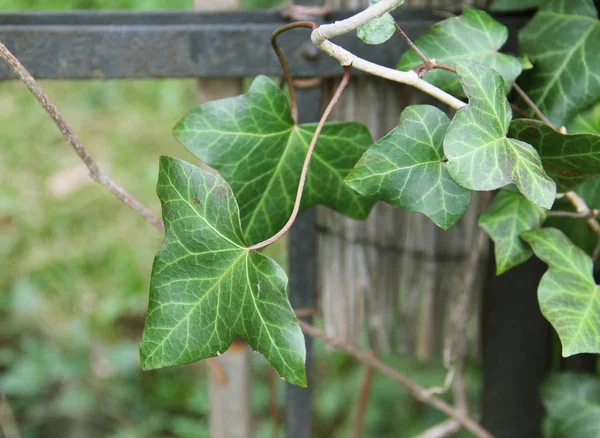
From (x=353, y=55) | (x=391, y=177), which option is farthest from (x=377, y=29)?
(x=391, y=177)

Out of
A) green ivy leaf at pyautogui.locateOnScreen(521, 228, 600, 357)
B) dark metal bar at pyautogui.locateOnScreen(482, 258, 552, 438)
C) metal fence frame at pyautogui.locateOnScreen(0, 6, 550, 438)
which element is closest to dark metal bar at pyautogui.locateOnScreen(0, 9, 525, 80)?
metal fence frame at pyautogui.locateOnScreen(0, 6, 550, 438)

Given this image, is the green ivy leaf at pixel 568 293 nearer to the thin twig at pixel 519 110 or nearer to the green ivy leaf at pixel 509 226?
the green ivy leaf at pixel 509 226

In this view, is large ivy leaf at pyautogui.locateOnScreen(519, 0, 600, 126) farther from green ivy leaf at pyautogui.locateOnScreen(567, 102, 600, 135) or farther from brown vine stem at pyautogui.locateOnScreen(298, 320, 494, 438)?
brown vine stem at pyautogui.locateOnScreen(298, 320, 494, 438)

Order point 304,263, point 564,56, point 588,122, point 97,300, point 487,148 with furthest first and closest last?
point 97,300, point 304,263, point 588,122, point 564,56, point 487,148

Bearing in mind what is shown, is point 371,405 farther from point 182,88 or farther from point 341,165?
point 182,88

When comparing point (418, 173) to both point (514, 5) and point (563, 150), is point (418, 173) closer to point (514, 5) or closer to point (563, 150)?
point (563, 150)

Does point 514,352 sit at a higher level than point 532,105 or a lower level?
lower

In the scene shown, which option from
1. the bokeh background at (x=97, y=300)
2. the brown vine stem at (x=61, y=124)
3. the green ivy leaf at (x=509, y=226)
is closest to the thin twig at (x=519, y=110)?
the green ivy leaf at (x=509, y=226)

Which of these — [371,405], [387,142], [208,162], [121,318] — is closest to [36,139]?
[121,318]
